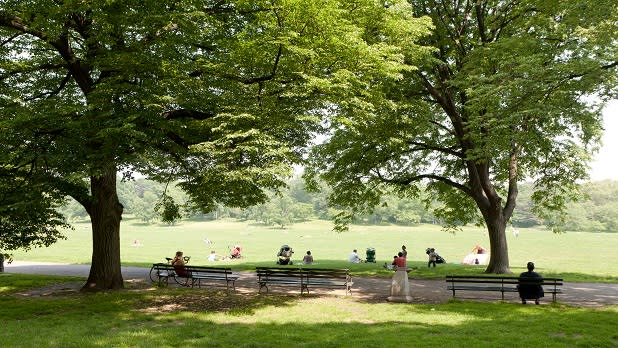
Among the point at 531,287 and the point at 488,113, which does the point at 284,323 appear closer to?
the point at 531,287

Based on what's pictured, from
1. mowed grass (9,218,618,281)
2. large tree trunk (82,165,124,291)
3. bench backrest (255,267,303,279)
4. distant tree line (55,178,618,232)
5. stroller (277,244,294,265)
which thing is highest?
distant tree line (55,178,618,232)

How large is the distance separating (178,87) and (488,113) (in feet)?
31.6

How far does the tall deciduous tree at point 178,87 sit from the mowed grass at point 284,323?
10.5 ft

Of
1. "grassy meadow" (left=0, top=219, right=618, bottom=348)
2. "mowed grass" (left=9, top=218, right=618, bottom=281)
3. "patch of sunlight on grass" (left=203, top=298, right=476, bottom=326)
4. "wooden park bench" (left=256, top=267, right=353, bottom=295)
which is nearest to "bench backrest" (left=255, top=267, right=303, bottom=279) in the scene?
"wooden park bench" (left=256, top=267, right=353, bottom=295)

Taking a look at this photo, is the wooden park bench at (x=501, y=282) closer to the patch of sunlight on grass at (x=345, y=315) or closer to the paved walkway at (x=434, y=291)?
the paved walkway at (x=434, y=291)

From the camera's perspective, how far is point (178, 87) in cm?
1316

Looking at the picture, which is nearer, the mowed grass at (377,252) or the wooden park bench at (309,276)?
the wooden park bench at (309,276)

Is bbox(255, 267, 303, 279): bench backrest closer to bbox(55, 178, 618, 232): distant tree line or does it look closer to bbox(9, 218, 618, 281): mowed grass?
bbox(9, 218, 618, 281): mowed grass

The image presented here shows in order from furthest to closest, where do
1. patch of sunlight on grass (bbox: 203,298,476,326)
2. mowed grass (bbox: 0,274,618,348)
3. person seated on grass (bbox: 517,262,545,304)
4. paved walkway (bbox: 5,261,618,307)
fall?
1. paved walkway (bbox: 5,261,618,307)
2. person seated on grass (bbox: 517,262,545,304)
3. patch of sunlight on grass (bbox: 203,298,476,326)
4. mowed grass (bbox: 0,274,618,348)

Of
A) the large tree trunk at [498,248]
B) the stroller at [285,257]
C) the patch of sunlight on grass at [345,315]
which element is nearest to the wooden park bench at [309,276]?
the patch of sunlight on grass at [345,315]

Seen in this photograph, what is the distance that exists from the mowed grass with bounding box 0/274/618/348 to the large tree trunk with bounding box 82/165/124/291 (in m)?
1.09

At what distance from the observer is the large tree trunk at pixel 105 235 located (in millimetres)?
15844

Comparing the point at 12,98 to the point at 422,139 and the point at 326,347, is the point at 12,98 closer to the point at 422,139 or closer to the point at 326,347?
the point at 326,347

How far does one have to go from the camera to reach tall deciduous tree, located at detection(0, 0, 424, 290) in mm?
11914
